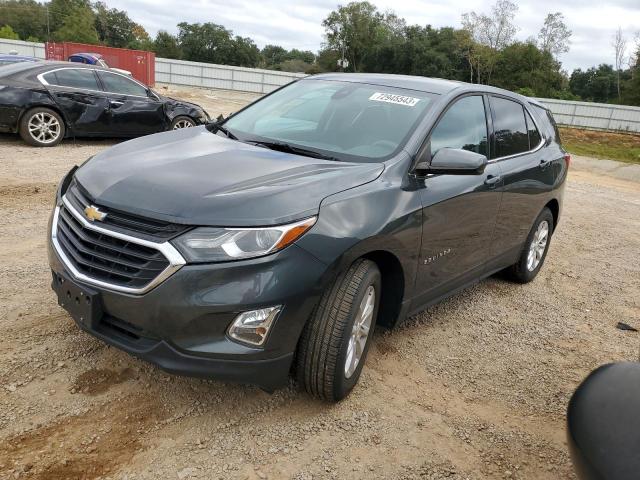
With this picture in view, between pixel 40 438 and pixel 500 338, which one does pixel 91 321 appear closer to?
pixel 40 438

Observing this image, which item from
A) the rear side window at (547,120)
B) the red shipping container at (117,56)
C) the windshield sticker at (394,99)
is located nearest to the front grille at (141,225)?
the windshield sticker at (394,99)

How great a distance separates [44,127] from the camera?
9.27 meters

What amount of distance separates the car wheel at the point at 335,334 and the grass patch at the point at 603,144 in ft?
63.2

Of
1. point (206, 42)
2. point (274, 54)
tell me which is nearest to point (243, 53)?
point (206, 42)

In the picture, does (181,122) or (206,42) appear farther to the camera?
(206,42)

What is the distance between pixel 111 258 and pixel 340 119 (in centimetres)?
181

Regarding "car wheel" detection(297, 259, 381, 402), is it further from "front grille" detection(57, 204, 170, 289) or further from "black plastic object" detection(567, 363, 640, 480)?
"black plastic object" detection(567, 363, 640, 480)

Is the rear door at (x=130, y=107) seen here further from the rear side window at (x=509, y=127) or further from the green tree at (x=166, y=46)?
the green tree at (x=166, y=46)

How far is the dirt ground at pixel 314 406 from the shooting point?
2615 mm

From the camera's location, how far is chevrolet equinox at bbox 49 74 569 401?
8.18ft

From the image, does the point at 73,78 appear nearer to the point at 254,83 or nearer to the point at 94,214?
the point at 94,214

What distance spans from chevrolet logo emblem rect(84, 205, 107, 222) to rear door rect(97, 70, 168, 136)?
786 cm

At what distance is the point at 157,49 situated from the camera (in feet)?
268

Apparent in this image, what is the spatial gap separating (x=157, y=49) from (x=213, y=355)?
285ft
